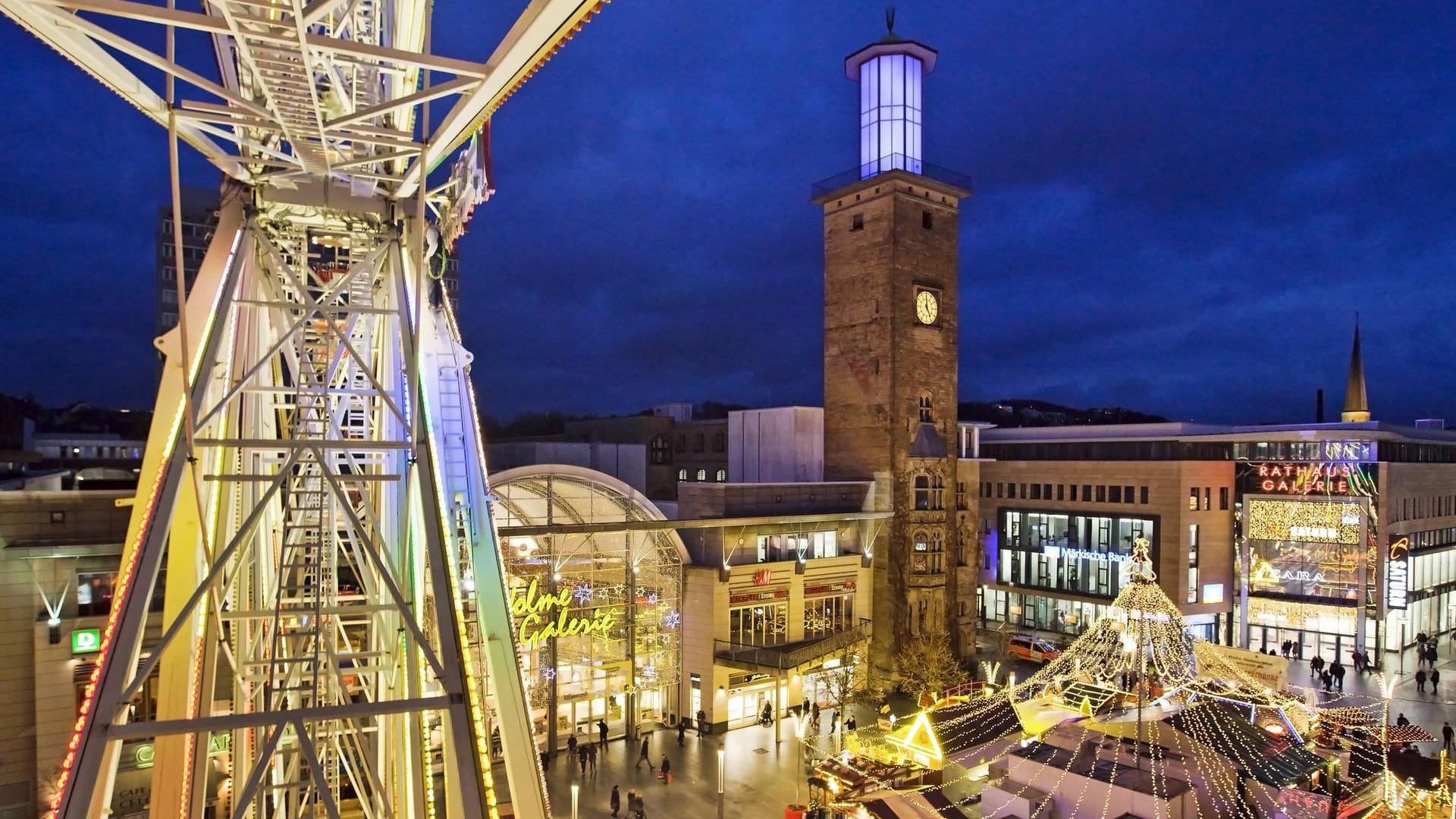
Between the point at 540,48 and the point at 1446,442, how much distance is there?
2477 inches

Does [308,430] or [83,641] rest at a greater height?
[308,430]

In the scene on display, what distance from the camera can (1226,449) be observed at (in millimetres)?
44500

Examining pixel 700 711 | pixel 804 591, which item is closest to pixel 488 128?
pixel 700 711

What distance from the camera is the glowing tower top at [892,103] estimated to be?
3825cm

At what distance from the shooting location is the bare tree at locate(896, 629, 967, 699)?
105 ft

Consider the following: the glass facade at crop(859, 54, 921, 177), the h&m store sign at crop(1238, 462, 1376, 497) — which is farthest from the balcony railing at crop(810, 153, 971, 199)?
the h&m store sign at crop(1238, 462, 1376, 497)

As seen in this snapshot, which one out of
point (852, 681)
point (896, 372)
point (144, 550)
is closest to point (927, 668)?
point (852, 681)

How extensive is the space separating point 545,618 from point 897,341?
64.0 ft

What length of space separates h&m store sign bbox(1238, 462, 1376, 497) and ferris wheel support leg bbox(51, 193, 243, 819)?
4777 cm

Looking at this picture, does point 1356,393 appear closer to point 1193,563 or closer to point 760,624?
point 1193,563

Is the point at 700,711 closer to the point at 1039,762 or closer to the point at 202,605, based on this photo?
the point at 1039,762

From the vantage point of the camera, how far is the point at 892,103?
3838 cm

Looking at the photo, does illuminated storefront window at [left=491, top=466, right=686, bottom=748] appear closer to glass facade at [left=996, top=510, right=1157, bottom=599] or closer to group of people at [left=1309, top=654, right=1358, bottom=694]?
glass facade at [left=996, top=510, right=1157, bottom=599]

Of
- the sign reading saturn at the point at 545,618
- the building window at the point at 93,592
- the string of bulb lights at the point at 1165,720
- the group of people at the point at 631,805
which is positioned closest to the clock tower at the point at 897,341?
the string of bulb lights at the point at 1165,720
